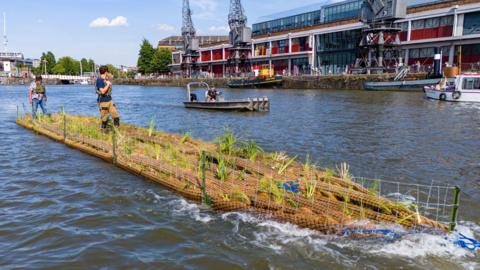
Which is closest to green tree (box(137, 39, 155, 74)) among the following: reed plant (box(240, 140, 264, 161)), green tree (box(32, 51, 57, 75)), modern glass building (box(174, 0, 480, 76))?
modern glass building (box(174, 0, 480, 76))

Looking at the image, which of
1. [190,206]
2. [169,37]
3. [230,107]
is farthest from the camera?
[169,37]

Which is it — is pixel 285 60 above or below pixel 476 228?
A: above

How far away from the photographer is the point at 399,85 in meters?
45.6

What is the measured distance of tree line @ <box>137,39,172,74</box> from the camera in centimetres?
12244

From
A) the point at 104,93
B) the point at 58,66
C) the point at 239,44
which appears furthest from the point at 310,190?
the point at 58,66

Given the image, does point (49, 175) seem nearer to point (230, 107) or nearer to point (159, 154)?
point (159, 154)

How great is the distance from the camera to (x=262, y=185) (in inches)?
292

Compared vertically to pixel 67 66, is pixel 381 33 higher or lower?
higher

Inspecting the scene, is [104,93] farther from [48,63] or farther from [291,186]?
[48,63]

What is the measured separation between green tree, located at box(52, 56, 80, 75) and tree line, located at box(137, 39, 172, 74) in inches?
2171

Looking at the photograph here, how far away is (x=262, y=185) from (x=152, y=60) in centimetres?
12259

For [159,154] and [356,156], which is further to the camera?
[356,156]

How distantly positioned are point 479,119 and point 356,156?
13.6 metres

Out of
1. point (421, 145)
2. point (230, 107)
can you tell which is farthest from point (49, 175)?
point (230, 107)
